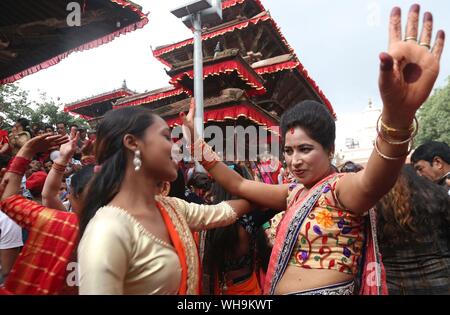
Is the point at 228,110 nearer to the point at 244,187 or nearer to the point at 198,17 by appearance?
the point at 198,17

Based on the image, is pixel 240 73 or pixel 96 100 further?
pixel 96 100

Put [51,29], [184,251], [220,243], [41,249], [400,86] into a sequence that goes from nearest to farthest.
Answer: [400,86] < [184,251] < [41,249] < [220,243] < [51,29]

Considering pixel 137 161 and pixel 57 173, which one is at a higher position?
pixel 57 173

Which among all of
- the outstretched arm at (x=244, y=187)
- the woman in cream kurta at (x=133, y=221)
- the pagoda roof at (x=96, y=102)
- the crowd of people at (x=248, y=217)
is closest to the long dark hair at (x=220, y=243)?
the crowd of people at (x=248, y=217)

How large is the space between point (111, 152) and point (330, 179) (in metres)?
1.08

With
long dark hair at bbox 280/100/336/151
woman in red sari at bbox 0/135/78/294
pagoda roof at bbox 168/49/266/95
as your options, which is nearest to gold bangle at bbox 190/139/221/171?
long dark hair at bbox 280/100/336/151

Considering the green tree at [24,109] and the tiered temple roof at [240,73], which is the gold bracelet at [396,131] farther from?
the green tree at [24,109]

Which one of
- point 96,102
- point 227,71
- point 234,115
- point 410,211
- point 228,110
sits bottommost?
point 410,211

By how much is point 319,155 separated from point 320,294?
689 millimetres

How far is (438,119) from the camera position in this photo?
28.9m

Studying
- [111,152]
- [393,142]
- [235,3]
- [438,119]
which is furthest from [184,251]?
[438,119]

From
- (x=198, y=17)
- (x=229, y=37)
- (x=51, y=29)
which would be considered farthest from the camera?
(x=229, y=37)

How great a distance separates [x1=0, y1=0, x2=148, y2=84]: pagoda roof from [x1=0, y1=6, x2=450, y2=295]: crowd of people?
3.99m

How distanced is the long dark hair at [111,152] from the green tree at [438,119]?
1269 inches
